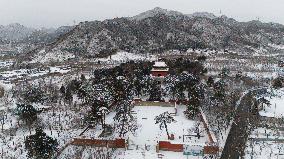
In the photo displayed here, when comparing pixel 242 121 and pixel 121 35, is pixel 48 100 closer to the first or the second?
pixel 242 121

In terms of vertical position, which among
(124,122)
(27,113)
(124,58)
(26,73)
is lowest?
(124,122)

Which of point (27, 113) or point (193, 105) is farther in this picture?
point (193, 105)

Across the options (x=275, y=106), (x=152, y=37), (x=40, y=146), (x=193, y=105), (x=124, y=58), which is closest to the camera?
(x=40, y=146)

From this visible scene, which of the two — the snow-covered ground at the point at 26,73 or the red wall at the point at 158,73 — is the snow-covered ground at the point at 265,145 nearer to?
the red wall at the point at 158,73

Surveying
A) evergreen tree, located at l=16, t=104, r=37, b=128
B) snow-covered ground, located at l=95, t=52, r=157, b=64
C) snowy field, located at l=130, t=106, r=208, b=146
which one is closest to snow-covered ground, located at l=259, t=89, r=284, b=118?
snowy field, located at l=130, t=106, r=208, b=146

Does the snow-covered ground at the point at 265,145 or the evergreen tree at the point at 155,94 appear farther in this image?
the evergreen tree at the point at 155,94

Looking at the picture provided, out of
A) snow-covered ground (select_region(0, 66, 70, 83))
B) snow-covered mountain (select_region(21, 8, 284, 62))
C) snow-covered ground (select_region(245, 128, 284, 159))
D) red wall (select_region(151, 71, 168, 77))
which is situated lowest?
snow-covered ground (select_region(245, 128, 284, 159))

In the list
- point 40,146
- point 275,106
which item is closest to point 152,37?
point 275,106

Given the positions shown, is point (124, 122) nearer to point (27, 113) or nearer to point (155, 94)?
point (27, 113)

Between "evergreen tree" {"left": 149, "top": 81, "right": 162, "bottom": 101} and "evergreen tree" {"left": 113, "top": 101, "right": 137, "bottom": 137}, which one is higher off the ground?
"evergreen tree" {"left": 149, "top": 81, "right": 162, "bottom": 101}

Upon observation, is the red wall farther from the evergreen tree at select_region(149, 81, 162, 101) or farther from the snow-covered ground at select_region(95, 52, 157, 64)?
the snow-covered ground at select_region(95, 52, 157, 64)

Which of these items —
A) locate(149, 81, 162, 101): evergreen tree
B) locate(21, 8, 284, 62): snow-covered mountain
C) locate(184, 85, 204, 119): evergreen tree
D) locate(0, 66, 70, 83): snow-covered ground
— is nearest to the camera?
locate(184, 85, 204, 119): evergreen tree

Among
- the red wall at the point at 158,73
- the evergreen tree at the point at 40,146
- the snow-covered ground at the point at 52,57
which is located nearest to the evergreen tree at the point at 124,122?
the evergreen tree at the point at 40,146

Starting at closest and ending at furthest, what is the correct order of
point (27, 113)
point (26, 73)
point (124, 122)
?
point (124, 122) → point (27, 113) → point (26, 73)
